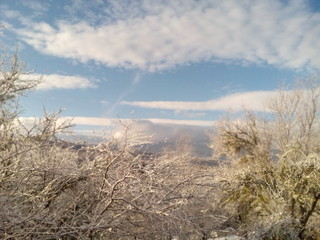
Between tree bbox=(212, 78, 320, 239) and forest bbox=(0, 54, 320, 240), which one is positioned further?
tree bbox=(212, 78, 320, 239)

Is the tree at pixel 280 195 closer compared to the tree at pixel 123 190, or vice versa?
the tree at pixel 123 190

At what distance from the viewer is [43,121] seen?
6.14 metres

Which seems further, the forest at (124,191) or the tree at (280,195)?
the tree at (280,195)

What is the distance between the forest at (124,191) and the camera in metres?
4.05

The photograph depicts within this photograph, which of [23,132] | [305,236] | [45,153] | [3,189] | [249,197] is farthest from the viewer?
[249,197]

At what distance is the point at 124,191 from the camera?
474 centimetres

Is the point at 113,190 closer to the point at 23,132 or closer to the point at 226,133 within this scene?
the point at 23,132

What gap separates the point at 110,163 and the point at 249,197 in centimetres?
659

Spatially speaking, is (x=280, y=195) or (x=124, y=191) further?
(x=280, y=195)

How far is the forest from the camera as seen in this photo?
4047mm

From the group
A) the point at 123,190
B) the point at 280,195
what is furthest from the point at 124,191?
the point at 280,195

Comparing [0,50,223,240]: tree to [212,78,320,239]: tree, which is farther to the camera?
[212,78,320,239]: tree

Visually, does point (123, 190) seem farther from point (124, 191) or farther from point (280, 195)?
point (280, 195)

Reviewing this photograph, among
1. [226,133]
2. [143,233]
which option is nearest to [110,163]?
[143,233]
